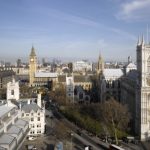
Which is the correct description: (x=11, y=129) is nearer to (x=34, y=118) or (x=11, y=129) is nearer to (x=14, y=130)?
(x=14, y=130)

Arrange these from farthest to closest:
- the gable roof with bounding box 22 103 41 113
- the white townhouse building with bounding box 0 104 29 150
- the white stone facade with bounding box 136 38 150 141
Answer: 1. the gable roof with bounding box 22 103 41 113
2. the white stone facade with bounding box 136 38 150 141
3. the white townhouse building with bounding box 0 104 29 150

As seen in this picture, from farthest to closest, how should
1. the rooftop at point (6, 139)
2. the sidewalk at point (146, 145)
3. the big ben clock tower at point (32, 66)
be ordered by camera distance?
the big ben clock tower at point (32, 66) → the sidewalk at point (146, 145) → the rooftop at point (6, 139)

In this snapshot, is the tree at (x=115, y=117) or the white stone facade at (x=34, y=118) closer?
the white stone facade at (x=34, y=118)

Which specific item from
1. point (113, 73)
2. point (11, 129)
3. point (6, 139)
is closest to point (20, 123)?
point (11, 129)

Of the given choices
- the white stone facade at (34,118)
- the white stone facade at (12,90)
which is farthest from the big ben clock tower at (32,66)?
the white stone facade at (34,118)

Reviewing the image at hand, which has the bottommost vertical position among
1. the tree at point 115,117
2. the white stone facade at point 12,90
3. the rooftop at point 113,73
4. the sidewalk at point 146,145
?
the sidewalk at point 146,145

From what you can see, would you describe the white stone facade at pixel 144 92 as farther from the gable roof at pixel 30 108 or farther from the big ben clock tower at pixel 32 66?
the big ben clock tower at pixel 32 66

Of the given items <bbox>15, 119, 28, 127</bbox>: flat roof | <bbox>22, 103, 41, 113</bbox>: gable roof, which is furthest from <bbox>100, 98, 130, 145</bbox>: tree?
<bbox>15, 119, 28, 127</bbox>: flat roof

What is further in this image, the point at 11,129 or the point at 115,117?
the point at 115,117

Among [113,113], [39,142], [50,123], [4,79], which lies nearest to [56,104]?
[50,123]

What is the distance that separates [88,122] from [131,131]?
9.19m

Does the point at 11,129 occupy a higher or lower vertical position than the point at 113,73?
lower

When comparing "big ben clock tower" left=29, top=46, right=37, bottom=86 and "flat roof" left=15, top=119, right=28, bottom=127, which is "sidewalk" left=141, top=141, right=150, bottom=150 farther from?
"big ben clock tower" left=29, top=46, right=37, bottom=86

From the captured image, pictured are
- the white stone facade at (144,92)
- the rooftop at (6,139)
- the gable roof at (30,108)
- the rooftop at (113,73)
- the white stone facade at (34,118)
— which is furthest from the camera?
the rooftop at (113,73)
